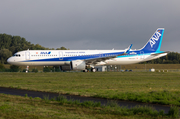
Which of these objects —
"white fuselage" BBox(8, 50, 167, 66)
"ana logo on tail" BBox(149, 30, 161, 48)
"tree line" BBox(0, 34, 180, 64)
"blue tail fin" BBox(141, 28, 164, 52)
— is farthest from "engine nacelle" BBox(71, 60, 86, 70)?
"tree line" BBox(0, 34, 180, 64)

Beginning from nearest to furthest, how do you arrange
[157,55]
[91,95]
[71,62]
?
[91,95] < [71,62] < [157,55]

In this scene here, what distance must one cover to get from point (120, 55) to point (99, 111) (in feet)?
122

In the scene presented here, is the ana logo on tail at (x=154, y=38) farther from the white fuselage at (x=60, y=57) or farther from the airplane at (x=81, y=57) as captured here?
the white fuselage at (x=60, y=57)

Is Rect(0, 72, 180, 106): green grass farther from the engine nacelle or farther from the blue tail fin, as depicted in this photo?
the blue tail fin

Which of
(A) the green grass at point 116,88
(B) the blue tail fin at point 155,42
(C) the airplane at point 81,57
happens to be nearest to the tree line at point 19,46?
(B) the blue tail fin at point 155,42

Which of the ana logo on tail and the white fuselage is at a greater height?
the ana logo on tail

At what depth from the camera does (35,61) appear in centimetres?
4388

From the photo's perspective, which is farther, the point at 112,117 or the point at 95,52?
the point at 95,52

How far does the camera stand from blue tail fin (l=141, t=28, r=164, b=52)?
49.6 meters

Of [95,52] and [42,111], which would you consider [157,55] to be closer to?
[95,52]

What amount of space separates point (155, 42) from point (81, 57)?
16.8 m

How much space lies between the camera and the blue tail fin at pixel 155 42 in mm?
49634

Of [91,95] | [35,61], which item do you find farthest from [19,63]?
[91,95]

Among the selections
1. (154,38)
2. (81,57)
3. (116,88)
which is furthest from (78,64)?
(116,88)
